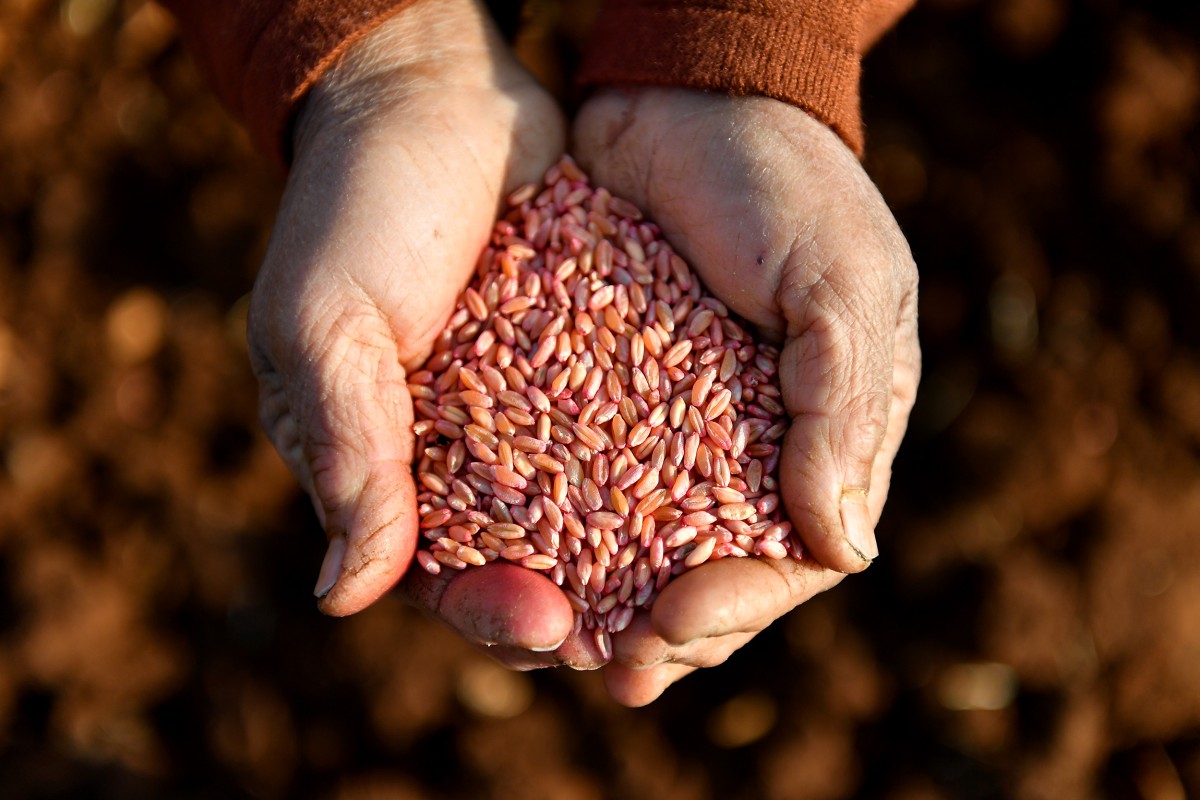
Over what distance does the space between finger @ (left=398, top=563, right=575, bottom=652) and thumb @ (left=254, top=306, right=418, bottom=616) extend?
8 cm

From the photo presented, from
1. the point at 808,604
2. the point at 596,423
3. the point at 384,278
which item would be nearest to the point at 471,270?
the point at 384,278

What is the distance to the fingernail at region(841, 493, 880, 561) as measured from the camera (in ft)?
5.09

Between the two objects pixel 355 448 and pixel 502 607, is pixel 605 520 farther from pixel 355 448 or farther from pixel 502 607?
pixel 355 448

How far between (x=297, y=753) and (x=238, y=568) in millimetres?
473

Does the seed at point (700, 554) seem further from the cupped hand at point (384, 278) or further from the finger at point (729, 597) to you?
the cupped hand at point (384, 278)

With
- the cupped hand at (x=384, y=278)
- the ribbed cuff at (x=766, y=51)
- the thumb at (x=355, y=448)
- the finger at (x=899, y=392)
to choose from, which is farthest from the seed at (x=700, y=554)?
the ribbed cuff at (x=766, y=51)

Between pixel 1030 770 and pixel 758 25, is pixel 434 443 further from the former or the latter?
pixel 1030 770

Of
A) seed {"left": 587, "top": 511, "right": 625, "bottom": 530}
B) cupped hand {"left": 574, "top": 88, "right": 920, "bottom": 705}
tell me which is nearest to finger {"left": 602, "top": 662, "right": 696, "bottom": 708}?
cupped hand {"left": 574, "top": 88, "right": 920, "bottom": 705}

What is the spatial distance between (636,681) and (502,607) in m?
0.30

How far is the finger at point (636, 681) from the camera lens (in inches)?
64.2

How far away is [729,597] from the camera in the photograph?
1485 mm

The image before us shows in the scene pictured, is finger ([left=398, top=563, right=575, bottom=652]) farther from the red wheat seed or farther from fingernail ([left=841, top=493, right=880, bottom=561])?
fingernail ([left=841, top=493, right=880, bottom=561])

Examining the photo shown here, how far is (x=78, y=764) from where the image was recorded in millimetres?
2281

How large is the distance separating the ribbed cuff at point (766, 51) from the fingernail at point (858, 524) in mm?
698
